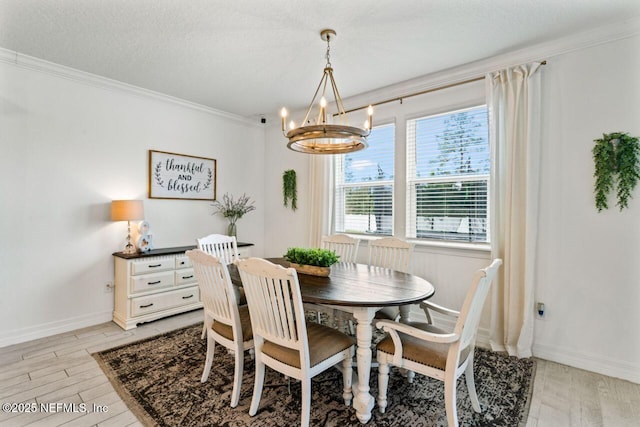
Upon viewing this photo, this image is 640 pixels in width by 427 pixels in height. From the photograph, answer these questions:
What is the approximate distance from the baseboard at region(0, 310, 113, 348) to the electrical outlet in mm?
4487

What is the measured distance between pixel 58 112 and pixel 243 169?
2.33m

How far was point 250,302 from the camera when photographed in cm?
190

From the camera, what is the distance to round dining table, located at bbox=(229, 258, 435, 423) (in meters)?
1.85

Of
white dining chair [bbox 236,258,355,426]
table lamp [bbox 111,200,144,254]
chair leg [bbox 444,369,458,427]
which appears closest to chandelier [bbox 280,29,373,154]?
white dining chair [bbox 236,258,355,426]

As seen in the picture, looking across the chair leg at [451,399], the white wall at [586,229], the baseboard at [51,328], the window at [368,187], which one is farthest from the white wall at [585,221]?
the baseboard at [51,328]

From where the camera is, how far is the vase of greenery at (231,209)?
180 inches

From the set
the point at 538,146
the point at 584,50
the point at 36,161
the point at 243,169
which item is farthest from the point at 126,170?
the point at 584,50

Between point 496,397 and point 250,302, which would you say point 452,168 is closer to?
point 496,397

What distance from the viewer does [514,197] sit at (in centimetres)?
279

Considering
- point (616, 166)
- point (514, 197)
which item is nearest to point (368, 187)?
point (514, 197)

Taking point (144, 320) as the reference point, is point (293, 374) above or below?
above

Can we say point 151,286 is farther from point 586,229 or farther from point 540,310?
point 586,229

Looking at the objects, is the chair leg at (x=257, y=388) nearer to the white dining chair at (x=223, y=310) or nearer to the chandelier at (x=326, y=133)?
the white dining chair at (x=223, y=310)

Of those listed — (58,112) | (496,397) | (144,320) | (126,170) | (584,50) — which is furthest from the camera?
(126,170)
